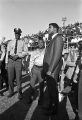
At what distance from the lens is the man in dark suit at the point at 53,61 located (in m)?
5.34

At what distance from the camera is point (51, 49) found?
5.45m

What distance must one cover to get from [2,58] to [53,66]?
4163mm

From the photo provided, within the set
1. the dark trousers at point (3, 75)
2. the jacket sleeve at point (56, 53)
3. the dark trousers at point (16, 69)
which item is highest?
the jacket sleeve at point (56, 53)

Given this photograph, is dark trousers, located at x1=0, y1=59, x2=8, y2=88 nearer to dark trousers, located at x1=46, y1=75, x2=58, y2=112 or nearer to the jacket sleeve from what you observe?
dark trousers, located at x1=46, y1=75, x2=58, y2=112

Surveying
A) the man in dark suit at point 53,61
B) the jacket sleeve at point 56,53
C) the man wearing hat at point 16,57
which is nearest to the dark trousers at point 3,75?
the man wearing hat at point 16,57

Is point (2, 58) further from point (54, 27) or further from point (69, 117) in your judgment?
point (69, 117)

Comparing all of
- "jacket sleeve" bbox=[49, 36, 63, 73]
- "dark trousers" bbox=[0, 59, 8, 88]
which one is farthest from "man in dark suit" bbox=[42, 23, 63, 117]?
"dark trousers" bbox=[0, 59, 8, 88]

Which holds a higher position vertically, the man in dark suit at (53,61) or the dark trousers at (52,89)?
the man in dark suit at (53,61)

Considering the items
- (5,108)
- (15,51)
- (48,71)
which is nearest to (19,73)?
(15,51)

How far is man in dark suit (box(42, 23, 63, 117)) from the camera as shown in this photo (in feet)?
17.5

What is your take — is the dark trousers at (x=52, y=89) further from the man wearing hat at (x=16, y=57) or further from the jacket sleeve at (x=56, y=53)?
the man wearing hat at (x=16, y=57)

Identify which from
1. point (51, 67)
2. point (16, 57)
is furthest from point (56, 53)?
point (16, 57)

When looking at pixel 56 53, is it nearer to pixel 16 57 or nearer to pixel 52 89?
pixel 52 89

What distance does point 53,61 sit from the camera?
5.34 meters
